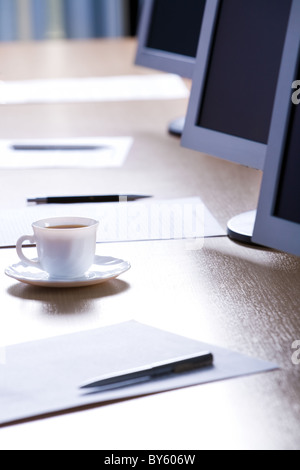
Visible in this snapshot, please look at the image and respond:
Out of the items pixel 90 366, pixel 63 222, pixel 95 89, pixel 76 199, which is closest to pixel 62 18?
pixel 95 89

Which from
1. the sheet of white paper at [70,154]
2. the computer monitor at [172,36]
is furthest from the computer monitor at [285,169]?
the computer monitor at [172,36]

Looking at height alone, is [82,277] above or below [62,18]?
below

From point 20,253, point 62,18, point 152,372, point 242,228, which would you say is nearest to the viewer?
point 152,372

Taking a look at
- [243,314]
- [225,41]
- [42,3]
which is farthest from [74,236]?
[42,3]

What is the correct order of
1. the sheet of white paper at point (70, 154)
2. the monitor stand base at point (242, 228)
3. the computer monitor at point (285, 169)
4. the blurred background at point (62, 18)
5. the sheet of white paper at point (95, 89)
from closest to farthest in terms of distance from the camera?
the computer monitor at point (285, 169) → the monitor stand base at point (242, 228) → the sheet of white paper at point (70, 154) → the sheet of white paper at point (95, 89) → the blurred background at point (62, 18)

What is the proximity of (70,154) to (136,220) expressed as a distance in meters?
0.52

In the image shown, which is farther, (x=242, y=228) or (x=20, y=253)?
(x=242, y=228)

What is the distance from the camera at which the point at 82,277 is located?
95 centimetres

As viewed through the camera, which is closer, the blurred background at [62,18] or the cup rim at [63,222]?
the cup rim at [63,222]

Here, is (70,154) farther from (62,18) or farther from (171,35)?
(62,18)

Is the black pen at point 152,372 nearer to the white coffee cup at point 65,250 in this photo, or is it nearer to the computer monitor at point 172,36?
the white coffee cup at point 65,250

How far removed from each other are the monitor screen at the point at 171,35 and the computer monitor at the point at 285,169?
93 cm

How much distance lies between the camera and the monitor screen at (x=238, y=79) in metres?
1.18

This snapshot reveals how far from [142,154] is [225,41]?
0.48 metres
